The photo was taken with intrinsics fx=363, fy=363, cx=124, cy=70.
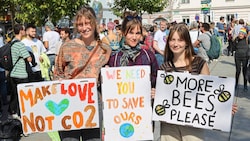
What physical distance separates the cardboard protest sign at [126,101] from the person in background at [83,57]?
0.13 m

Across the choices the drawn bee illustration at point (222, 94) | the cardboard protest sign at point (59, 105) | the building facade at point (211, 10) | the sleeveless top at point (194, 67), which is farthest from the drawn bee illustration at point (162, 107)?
the building facade at point (211, 10)

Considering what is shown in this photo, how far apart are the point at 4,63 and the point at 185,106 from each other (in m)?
4.09

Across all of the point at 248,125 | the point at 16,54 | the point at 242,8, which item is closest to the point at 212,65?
the point at 248,125

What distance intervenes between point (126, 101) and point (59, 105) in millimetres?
627

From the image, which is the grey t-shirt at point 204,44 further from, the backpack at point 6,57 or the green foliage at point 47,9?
the green foliage at point 47,9

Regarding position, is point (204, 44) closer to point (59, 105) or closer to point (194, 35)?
point (194, 35)

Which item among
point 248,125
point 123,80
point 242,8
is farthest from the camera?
point 242,8

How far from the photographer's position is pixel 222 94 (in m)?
3.16

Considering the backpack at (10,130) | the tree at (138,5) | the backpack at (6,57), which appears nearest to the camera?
the backpack at (10,130)

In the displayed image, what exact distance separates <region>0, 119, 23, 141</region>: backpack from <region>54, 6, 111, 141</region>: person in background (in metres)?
2.18

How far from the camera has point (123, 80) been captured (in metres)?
3.42

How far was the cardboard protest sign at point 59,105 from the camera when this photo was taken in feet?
10.8

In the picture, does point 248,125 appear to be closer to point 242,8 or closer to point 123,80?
point 123,80

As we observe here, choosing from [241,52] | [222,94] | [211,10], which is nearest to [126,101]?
[222,94]
